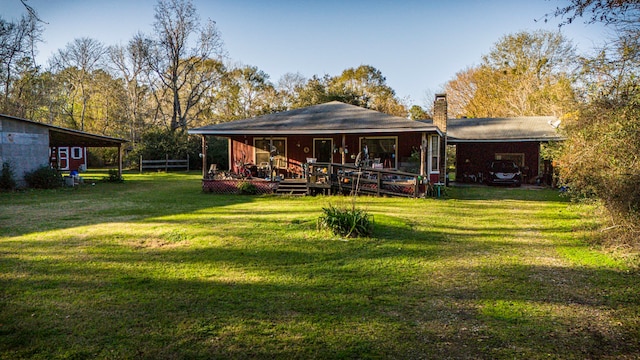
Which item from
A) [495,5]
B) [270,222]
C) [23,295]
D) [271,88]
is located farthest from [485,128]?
[271,88]

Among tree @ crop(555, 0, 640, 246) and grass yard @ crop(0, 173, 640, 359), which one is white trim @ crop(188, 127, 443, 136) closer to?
grass yard @ crop(0, 173, 640, 359)

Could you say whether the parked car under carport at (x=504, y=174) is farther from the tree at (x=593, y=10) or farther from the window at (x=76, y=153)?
the window at (x=76, y=153)

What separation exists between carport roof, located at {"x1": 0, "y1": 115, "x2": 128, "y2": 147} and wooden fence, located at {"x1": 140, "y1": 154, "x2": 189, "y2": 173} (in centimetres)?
530

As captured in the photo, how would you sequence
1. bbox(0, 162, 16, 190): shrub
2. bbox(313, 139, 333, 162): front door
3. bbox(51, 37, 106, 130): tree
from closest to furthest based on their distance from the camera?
bbox(0, 162, 16, 190): shrub → bbox(313, 139, 333, 162): front door → bbox(51, 37, 106, 130): tree

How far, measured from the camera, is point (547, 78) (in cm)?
3284

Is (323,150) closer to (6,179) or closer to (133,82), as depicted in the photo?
(6,179)

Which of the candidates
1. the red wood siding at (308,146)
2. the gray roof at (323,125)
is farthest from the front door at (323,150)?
the gray roof at (323,125)

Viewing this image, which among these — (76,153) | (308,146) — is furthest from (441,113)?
(76,153)

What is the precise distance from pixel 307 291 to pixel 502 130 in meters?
19.8

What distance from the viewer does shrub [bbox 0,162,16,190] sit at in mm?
15008

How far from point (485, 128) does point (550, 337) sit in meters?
20.5

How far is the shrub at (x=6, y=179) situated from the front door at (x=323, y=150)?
466 inches

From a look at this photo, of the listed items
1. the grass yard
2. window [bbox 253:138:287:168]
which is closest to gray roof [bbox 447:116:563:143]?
window [bbox 253:138:287:168]

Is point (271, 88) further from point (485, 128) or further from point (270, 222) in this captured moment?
point (270, 222)
